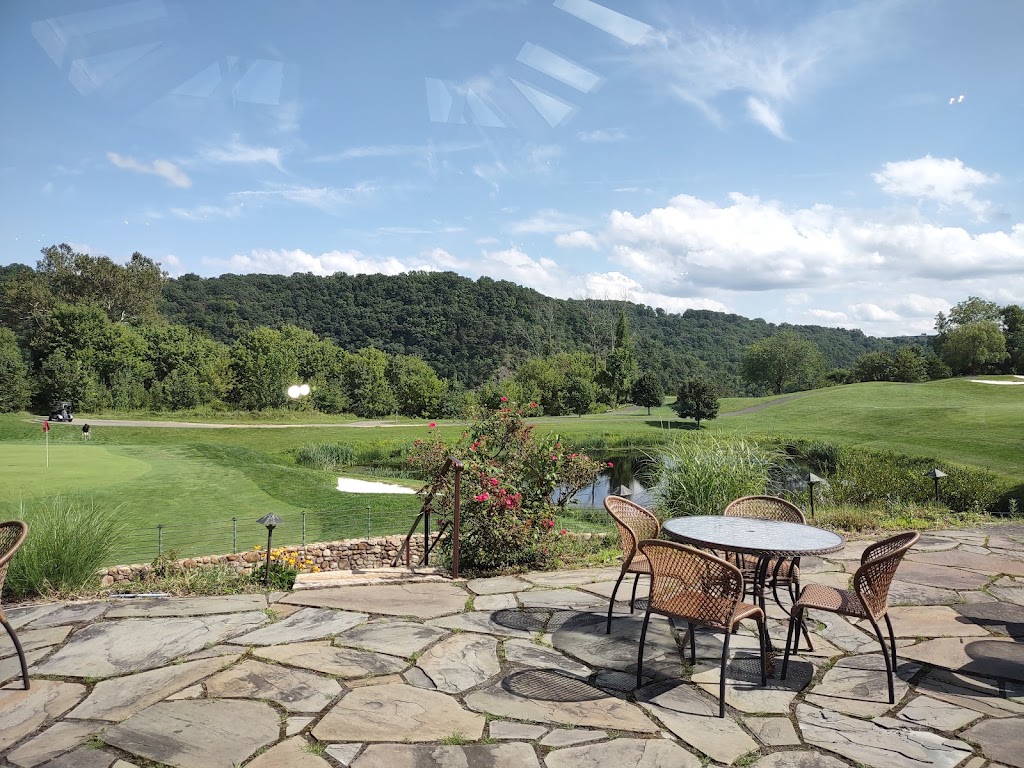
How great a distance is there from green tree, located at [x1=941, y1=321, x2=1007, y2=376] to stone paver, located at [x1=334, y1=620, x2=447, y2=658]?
4660 centimetres

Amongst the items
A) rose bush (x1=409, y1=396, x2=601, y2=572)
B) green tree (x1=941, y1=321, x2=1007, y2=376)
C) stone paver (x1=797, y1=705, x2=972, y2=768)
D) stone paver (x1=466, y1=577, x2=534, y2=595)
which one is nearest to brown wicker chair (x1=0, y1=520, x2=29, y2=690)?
stone paver (x1=466, y1=577, x2=534, y2=595)

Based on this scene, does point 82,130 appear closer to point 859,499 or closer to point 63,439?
point 63,439

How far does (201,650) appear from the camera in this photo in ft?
9.73

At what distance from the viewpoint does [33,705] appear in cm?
243

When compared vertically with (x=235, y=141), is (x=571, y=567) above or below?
below

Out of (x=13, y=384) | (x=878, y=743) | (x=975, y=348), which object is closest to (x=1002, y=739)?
(x=878, y=743)

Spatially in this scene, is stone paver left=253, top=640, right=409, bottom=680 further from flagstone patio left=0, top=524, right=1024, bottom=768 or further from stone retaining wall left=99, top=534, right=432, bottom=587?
stone retaining wall left=99, top=534, right=432, bottom=587

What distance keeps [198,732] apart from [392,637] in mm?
1126

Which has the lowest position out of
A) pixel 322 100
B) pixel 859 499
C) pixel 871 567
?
pixel 859 499

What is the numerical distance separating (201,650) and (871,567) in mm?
3178

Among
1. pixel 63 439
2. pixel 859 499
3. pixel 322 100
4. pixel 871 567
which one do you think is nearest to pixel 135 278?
pixel 63 439

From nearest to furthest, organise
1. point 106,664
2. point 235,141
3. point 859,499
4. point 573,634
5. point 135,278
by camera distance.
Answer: point 106,664
point 573,634
point 859,499
point 235,141
point 135,278

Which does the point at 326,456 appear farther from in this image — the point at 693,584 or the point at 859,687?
the point at 859,687

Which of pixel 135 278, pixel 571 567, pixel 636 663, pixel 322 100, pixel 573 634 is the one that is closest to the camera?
pixel 636 663
